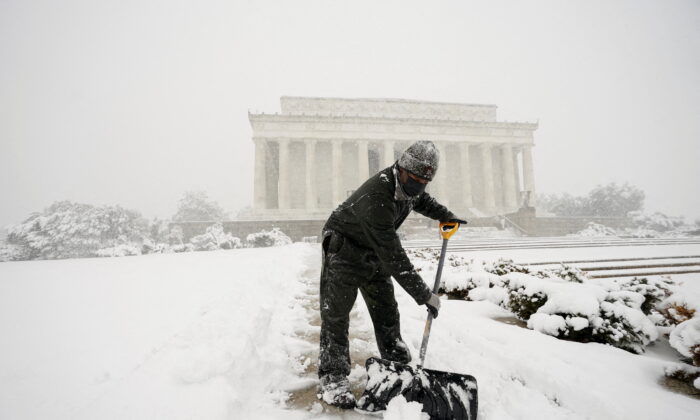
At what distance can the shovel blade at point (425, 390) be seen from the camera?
161cm

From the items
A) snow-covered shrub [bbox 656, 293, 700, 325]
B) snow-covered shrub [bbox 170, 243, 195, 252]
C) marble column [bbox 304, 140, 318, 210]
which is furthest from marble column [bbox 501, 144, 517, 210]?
snow-covered shrub [bbox 656, 293, 700, 325]

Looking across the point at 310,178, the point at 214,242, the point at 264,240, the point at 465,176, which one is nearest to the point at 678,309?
the point at 264,240

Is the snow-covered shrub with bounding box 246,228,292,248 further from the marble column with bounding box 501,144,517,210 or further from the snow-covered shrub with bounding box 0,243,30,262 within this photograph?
the marble column with bounding box 501,144,517,210

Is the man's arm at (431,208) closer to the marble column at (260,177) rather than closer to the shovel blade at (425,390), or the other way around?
the shovel blade at (425,390)

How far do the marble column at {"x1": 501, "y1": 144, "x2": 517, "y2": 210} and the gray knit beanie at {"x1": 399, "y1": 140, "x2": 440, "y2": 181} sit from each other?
3810 centimetres

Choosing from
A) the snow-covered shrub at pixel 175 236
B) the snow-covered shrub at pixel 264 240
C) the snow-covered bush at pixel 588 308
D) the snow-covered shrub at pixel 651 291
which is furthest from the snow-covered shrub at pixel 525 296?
the snow-covered shrub at pixel 175 236

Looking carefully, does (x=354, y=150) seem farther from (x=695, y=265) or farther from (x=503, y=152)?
(x=695, y=265)

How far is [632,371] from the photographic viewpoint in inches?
83.4

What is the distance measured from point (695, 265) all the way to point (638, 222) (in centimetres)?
2325

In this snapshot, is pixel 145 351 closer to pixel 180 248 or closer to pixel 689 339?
pixel 689 339

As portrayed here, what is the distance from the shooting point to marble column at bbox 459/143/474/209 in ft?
110

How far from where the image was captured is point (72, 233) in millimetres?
15281

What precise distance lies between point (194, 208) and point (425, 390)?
5089 cm

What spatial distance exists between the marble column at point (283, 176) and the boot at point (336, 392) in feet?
97.5
